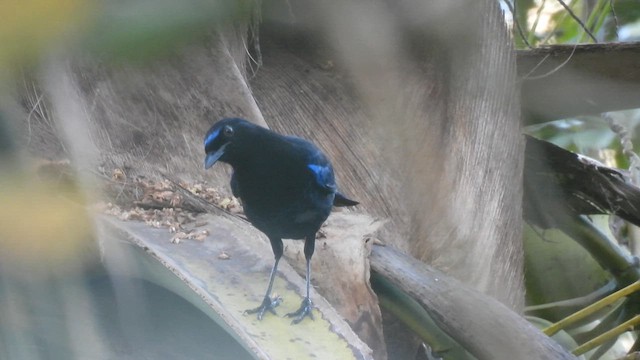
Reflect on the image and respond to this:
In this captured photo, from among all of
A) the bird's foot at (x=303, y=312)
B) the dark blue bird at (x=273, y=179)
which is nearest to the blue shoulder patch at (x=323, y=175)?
the dark blue bird at (x=273, y=179)

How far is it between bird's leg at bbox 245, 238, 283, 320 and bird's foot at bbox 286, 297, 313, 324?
0.8 inches

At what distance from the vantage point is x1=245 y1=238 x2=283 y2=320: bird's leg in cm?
81

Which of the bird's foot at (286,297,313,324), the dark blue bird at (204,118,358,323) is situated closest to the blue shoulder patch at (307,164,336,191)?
the dark blue bird at (204,118,358,323)

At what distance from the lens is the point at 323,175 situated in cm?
86

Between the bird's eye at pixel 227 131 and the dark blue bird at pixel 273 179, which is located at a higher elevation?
the bird's eye at pixel 227 131

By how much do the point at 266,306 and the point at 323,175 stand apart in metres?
0.15

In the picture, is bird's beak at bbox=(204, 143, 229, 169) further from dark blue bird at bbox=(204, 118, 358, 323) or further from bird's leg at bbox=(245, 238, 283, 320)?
bird's leg at bbox=(245, 238, 283, 320)

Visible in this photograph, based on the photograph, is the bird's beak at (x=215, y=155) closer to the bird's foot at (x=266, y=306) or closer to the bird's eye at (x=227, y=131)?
the bird's eye at (x=227, y=131)

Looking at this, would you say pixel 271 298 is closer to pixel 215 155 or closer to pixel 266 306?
pixel 266 306

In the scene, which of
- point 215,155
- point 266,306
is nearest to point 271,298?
point 266,306

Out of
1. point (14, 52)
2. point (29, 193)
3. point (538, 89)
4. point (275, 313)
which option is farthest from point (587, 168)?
point (14, 52)

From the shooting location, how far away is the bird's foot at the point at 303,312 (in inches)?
32.7

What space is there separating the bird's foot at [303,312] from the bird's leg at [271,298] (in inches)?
0.8

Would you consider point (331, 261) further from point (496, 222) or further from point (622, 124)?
point (622, 124)
